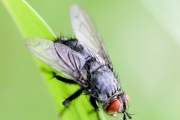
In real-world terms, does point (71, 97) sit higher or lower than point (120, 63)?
higher

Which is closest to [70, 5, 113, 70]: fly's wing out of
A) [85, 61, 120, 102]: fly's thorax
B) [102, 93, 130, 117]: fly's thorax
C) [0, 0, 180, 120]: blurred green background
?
[85, 61, 120, 102]: fly's thorax

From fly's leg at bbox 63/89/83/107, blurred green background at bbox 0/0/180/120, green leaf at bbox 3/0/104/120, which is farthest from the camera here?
blurred green background at bbox 0/0/180/120

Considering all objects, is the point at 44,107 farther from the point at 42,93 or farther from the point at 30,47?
the point at 30,47

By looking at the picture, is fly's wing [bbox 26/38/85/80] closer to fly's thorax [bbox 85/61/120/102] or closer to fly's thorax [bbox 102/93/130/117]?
fly's thorax [bbox 85/61/120/102]

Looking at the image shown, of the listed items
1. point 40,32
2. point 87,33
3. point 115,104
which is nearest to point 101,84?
point 115,104

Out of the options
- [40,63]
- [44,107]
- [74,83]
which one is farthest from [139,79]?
[40,63]

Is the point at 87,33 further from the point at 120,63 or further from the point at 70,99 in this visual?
the point at 120,63
